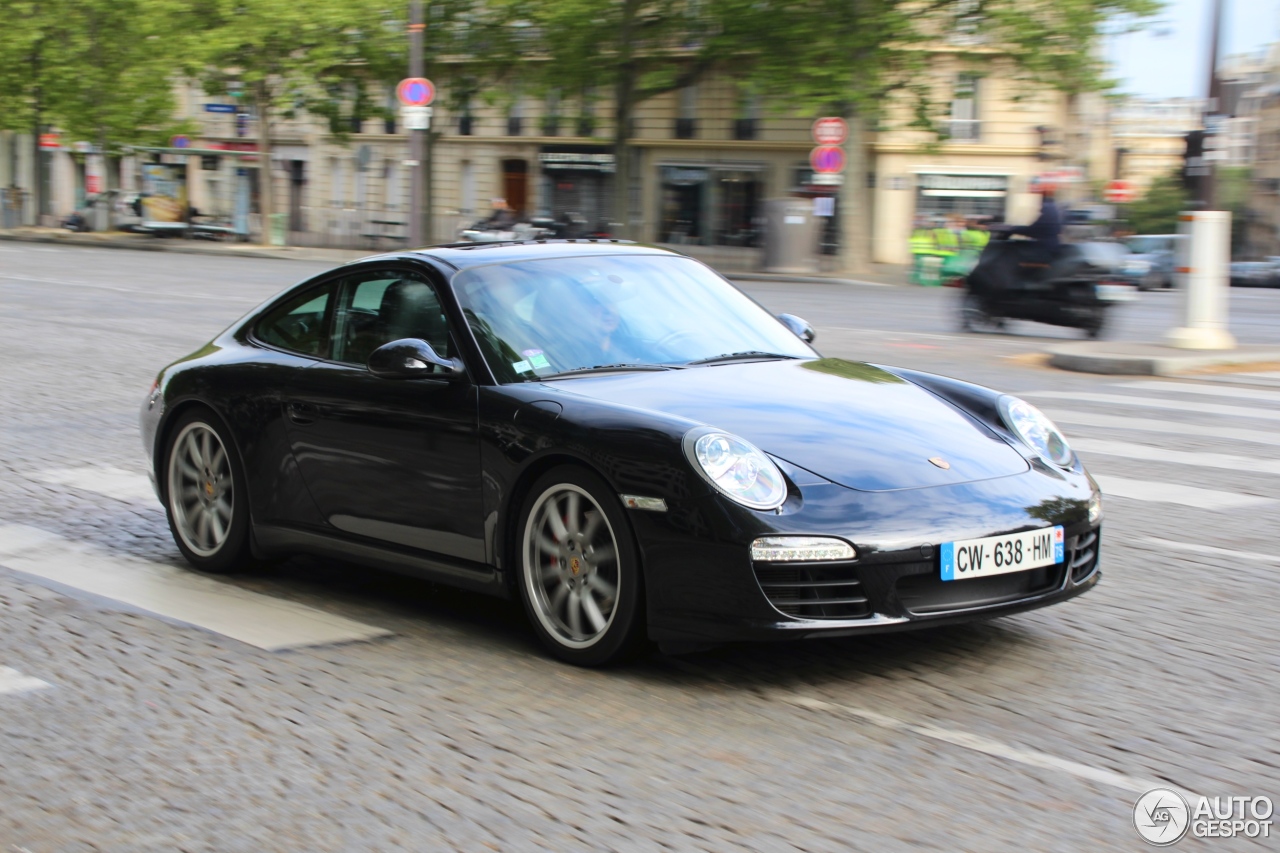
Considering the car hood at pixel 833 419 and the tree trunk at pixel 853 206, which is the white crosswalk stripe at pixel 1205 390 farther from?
the tree trunk at pixel 853 206

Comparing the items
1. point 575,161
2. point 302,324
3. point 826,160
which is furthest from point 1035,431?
point 575,161

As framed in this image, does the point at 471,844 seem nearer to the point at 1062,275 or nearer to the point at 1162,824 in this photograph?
the point at 1162,824

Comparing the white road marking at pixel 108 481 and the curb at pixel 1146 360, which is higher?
the curb at pixel 1146 360

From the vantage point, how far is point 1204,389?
12.8 meters

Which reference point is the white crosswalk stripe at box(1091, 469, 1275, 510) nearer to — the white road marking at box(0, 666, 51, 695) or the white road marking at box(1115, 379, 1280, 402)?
the white road marking at box(1115, 379, 1280, 402)

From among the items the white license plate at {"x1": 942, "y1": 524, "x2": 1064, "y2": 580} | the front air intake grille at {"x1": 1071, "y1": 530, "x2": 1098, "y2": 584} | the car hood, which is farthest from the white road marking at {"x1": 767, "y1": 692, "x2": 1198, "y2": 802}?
the front air intake grille at {"x1": 1071, "y1": 530, "x2": 1098, "y2": 584}

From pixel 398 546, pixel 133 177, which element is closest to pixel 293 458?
pixel 398 546

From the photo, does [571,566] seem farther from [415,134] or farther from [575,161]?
[575,161]

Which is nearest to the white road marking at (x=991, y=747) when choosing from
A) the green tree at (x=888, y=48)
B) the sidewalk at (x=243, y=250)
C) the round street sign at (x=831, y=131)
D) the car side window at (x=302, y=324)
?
the car side window at (x=302, y=324)

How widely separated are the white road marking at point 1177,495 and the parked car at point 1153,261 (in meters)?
30.1

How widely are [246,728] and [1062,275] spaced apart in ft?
47.1

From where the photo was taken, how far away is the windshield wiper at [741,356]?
18.3 feet

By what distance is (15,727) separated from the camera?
14.2ft

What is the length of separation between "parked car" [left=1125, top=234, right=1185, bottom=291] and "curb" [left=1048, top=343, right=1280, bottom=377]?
75.7ft
